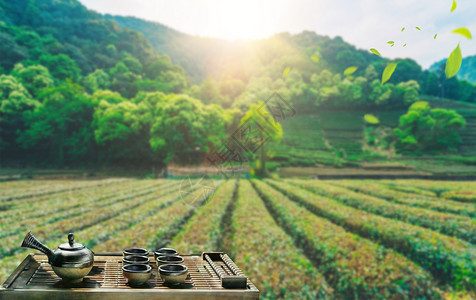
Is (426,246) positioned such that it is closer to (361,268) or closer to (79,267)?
(361,268)

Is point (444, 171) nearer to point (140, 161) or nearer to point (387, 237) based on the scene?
point (387, 237)

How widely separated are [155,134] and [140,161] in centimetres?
184

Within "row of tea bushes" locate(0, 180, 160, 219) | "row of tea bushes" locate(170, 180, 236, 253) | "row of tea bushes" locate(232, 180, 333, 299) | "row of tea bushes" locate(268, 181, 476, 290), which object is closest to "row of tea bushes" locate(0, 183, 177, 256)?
"row of tea bushes" locate(0, 180, 160, 219)

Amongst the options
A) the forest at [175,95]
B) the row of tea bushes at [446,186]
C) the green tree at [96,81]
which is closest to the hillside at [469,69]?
the forest at [175,95]

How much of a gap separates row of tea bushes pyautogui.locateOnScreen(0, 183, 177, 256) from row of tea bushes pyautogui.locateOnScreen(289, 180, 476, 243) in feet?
21.2

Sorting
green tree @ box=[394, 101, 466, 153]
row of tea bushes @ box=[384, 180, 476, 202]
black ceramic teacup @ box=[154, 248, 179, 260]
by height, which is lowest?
row of tea bushes @ box=[384, 180, 476, 202]

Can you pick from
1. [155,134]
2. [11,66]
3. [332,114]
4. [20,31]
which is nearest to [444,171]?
[332,114]

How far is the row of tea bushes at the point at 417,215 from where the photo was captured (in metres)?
6.80

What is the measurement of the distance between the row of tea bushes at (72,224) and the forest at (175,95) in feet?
16.6

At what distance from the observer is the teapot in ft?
5.02

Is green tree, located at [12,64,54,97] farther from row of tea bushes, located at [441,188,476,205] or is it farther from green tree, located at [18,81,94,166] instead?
row of tea bushes, located at [441,188,476,205]

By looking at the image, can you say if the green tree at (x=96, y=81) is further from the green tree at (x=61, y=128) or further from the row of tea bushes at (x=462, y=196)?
the row of tea bushes at (x=462, y=196)

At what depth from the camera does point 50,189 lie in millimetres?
12172

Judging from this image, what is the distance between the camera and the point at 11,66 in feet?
63.9
